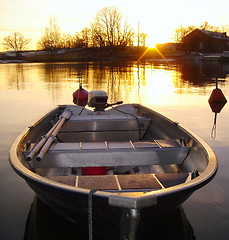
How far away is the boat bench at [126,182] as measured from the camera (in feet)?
11.1

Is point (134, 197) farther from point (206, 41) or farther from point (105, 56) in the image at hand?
point (105, 56)

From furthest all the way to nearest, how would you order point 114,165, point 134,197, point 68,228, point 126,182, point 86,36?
1. point 86,36
2. point 114,165
3. point 68,228
4. point 126,182
5. point 134,197

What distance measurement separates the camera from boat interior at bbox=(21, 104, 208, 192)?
3621 millimetres

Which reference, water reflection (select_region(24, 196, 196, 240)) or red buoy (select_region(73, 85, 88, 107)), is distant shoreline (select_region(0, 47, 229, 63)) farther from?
water reflection (select_region(24, 196, 196, 240))

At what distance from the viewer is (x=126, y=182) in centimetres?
353

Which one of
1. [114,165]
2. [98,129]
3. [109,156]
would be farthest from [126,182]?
[98,129]

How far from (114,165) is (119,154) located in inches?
8.7

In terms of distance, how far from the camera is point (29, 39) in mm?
125562

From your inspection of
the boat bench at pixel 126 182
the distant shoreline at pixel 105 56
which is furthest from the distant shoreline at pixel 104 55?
the boat bench at pixel 126 182

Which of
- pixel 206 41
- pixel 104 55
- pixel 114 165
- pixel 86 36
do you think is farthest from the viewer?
pixel 86 36

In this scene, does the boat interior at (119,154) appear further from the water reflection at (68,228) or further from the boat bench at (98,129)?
the water reflection at (68,228)

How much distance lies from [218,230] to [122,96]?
13505mm

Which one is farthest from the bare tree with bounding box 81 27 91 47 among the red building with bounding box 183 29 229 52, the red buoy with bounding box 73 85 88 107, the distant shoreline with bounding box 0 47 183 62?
the red buoy with bounding box 73 85 88 107

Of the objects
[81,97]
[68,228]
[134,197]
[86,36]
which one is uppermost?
[86,36]
